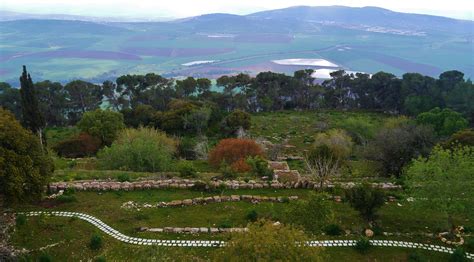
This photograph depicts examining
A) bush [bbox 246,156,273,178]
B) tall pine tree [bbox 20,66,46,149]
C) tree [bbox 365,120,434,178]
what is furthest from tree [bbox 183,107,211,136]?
tall pine tree [bbox 20,66,46,149]

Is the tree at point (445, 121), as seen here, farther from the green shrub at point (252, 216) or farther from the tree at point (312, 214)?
the tree at point (312, 214)

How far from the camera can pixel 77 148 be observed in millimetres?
48875

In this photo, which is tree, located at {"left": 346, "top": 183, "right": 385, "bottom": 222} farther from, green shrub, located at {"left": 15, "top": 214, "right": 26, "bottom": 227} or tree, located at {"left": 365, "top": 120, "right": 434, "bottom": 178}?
green shrub, located at {"left": 15, "top": 214, "right": 26, "bottom": 227}

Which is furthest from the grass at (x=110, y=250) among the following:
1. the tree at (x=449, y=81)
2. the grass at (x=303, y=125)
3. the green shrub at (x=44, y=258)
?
the tree at (x=449, y=81)

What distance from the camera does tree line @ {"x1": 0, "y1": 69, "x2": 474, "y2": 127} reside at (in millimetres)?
75875

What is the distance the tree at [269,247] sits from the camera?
14.6 m

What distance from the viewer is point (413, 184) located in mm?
22906

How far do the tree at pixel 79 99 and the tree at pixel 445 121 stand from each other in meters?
59.3

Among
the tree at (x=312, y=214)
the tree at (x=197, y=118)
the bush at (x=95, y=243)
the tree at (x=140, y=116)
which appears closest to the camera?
the tree at (x=312, y=214)

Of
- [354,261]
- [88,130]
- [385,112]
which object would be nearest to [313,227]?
[354,261]

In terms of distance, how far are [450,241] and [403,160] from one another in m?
14.3

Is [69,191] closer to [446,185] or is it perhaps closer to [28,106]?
[28,106]

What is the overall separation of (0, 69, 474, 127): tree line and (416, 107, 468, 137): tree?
16979 millimetres

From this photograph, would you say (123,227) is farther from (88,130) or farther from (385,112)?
(385,112)
